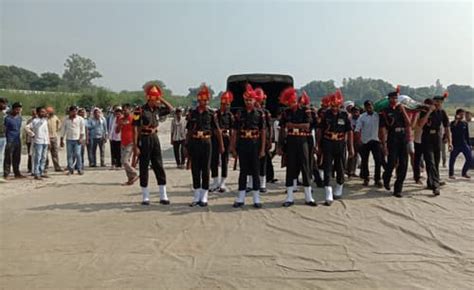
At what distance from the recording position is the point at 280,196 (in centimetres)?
951

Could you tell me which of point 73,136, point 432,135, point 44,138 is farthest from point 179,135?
point 432,135

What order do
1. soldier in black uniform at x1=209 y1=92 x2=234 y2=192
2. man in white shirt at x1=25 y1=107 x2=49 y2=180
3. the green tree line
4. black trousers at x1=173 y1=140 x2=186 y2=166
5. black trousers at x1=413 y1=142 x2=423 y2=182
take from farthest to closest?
the green tree line
black trousers at x1=173 y1=140 x2=186 y2=166
man in white shirt at x1=25 y1=107 x2=49 y2=180
black trousers at x1=413 y1=142 x2=423 y2=182
soldier in black uniform at x1=209 y1=92 x2=234 y2=192

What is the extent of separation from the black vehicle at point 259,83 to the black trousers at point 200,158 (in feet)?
26.4

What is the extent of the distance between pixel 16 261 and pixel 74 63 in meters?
122

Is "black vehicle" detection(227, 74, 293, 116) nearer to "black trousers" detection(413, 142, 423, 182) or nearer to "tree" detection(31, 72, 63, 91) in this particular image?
"black trousers" detection(413, 142, 423, 182)

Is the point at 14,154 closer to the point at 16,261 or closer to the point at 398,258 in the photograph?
the point at 16,261

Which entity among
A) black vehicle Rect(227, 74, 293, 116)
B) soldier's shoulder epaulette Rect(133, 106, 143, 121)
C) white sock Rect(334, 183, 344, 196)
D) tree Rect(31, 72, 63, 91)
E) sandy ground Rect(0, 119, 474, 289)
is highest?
tree Rect(31, 72, 63, 91)

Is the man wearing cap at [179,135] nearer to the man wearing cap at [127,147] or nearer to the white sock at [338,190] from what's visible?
the man wearing cap at [127,147]

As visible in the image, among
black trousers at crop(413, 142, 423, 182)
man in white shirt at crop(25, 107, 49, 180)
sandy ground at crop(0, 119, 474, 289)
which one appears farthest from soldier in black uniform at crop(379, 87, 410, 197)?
man in white shirt at crop(25, 107, 49, 180)

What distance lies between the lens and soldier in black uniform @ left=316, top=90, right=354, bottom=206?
881cm

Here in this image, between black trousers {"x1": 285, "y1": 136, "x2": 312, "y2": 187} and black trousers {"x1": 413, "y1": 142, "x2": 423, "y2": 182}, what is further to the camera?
black trousers {"x1": 413, "y1": 142, "x2": 423, "y2": 182}

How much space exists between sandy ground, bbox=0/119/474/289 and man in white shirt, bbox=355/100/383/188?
1.08 m

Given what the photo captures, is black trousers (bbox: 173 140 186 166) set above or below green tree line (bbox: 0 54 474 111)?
below

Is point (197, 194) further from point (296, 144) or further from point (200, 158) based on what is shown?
point (296, 144)
